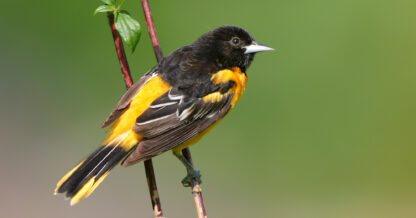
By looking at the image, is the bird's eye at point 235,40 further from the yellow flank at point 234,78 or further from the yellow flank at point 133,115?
the yellow flank at point 133,115

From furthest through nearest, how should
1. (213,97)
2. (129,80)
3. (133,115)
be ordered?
(213,97) < (133,115) < (129,80)

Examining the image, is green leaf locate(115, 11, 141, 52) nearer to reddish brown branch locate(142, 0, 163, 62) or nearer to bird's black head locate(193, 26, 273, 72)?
reddish brown branch locate(142, 0, 163, 62)

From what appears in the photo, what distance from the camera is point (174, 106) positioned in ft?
9.29

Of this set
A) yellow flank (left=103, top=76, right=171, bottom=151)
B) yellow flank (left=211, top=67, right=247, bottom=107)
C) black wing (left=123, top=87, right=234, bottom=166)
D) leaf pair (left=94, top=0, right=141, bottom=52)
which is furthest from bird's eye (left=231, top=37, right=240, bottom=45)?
leaf pair (left=94, top=0, right=141, bottom=52)

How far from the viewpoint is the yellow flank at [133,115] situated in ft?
8.67

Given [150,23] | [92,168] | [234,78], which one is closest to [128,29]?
[150,23]

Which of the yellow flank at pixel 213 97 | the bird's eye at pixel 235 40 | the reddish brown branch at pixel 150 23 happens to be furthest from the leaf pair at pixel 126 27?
the bird's eye at pixel 235 40

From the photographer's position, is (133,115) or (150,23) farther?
(133,115)

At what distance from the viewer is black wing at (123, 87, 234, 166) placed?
8.68ft

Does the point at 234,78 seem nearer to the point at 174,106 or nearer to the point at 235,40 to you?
the point at 235,40

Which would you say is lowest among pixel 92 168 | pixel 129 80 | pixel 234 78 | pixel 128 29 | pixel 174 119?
pixel 92 168

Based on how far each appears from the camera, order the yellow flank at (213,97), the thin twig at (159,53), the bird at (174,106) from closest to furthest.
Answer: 1. the thin twig at (159,53)
2. the bird at (174,106)
3. the yellow flank at (213,97)

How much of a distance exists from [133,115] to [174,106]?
23 centimetres

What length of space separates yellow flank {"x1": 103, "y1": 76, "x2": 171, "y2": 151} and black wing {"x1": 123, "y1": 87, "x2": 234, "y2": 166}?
3cm
